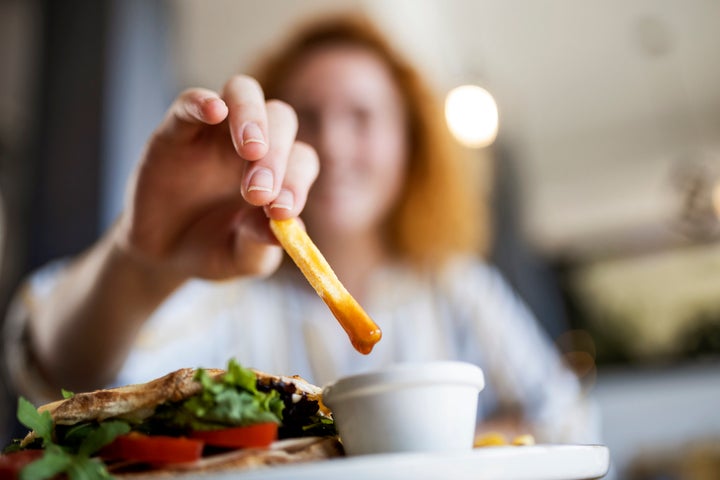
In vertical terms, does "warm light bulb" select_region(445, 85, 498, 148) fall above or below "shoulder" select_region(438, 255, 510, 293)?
above

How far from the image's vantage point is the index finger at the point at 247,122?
0.67 meters

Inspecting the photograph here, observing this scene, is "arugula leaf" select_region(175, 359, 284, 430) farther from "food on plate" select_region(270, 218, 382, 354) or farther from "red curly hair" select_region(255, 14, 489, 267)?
"red curly hair" select_region(255, 14, 489, 267)

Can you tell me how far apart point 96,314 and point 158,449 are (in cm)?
67

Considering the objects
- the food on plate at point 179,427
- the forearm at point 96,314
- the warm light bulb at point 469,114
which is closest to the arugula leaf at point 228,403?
the food on plate at point 179,427

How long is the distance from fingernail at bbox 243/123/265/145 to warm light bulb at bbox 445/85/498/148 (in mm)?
2182

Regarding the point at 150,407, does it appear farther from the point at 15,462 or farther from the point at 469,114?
the point at 469,114

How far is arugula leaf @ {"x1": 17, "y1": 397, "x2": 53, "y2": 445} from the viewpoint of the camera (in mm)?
527

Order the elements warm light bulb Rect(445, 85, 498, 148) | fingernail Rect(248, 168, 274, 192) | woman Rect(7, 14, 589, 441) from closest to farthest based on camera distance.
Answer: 1. fingernail Rect(248, 168, 274, 192)
2. woman Rect(7, 14, 589, 441)
3. warm light bulb Rect(445, 85, 498, 148)

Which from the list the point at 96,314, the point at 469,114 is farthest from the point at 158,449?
the point at 469,114

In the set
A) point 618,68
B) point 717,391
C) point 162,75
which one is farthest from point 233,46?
point 717,391

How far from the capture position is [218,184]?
Answer: 86cm

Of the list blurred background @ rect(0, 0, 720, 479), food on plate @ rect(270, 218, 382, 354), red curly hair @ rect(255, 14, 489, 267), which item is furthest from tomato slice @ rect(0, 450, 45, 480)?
blurred background @ rect(0, 0, 720, 479)

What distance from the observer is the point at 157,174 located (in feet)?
2.71

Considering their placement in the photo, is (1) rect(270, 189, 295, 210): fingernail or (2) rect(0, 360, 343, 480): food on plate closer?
(2) rect(0, 360, 343, 480): food on plate
